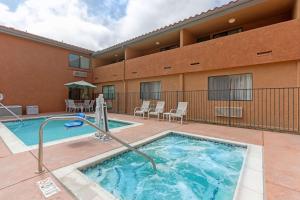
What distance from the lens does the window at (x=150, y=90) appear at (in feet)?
38.7

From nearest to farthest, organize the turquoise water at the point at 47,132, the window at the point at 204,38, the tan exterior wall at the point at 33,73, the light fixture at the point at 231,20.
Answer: the turquoise water at the point at 47,132, the light fixture at the point at 231,20, the window at the point at 204,38, the tan exterior wall at the point at 33,73

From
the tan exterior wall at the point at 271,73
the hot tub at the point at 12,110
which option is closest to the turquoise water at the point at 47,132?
the hot tub at the point at 12,110

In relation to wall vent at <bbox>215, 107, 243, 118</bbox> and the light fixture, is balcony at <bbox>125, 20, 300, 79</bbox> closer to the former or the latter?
the light fixture

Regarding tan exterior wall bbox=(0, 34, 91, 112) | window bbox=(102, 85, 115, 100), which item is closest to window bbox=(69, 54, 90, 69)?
tan exterior wall bbox=(0, 34, 91, 112)

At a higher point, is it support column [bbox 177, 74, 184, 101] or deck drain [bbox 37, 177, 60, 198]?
support column [bbox 177, 74, 184, 101]

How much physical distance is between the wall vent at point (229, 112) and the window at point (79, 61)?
13.2m

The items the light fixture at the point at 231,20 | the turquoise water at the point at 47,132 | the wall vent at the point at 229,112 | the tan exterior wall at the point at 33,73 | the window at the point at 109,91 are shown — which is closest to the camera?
the turquoise water at the point at 47,132

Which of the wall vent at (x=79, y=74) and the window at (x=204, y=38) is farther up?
the window at (x=204, y=38)

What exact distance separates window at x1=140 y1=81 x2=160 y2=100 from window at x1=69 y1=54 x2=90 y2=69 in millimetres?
7236

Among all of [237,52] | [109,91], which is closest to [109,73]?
[109,91]

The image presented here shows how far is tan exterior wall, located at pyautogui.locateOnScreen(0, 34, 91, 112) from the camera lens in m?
11.3

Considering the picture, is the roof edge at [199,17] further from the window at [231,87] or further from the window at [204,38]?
the window at [231,87]

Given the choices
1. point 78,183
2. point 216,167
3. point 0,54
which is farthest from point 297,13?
point 0,54

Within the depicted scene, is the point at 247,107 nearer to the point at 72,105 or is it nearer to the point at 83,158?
the point at 83,158
